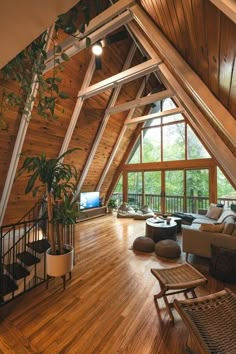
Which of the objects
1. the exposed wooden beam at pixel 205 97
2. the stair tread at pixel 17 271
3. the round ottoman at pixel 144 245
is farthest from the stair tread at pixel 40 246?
the exposed wooden beam at pixel 205 97

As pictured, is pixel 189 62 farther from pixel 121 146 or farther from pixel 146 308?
pixel 121 146

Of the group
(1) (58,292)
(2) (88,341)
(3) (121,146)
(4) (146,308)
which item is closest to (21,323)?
(1) (58,292)

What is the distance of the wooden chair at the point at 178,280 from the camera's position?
1997 mm

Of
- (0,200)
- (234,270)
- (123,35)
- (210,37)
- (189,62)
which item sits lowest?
(234,270)

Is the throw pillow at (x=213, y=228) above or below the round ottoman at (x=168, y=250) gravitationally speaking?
above

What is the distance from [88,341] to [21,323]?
803mm

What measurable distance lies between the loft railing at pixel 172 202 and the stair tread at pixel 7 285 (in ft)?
18.7

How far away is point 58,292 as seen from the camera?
2.51m

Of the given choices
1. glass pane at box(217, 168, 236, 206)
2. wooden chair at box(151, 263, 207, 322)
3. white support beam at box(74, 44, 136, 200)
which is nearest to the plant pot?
wooden chair at box(151, 263, 207, 322)

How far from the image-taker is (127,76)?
3.73 meters

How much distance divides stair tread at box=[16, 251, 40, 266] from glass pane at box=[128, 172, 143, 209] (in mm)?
5418

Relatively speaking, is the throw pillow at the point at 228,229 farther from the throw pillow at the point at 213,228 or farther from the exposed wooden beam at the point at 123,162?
the exposed wooden beam at the point at 123,162

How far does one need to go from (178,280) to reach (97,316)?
1.02m

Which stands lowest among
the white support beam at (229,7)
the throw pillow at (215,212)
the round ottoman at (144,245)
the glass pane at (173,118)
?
the round ottoman at (144,245)
